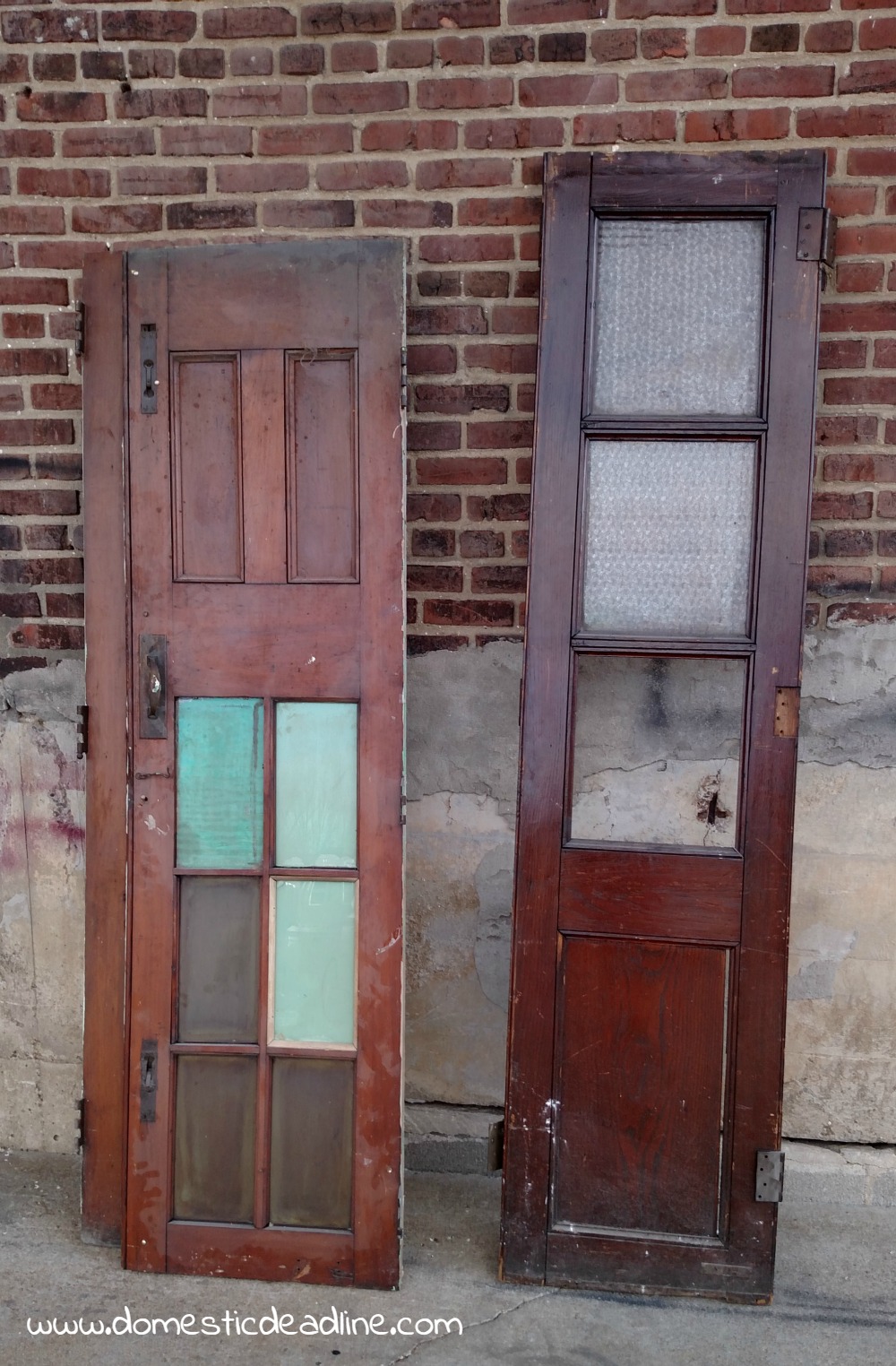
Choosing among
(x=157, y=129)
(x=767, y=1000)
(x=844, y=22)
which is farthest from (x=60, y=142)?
(x=767, y=1000)

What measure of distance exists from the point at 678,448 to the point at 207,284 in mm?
1096

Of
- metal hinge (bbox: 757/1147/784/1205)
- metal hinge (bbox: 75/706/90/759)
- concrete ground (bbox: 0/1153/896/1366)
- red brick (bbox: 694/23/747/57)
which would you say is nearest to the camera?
concrete ground (bbox: 0/1153/896/1366)

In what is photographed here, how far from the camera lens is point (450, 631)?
2.49 metres

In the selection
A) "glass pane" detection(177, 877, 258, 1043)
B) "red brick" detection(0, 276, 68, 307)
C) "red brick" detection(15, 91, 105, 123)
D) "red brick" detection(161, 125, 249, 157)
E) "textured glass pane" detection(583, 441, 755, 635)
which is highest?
"red brick" detection(15, 91, 105, 123)

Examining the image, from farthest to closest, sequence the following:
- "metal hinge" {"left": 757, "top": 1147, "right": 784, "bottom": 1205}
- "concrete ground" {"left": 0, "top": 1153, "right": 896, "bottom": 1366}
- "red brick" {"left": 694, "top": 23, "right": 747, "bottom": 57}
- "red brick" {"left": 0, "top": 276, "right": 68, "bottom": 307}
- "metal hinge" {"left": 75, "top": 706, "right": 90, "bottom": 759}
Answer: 1. "red brick" {"left": 0, "top": 276, "right": 68, "bottom": 307}
2. "metal hinge" {"left": 75, "top": 706, "right": 90, "bottom": 759}
3. "red brick" {"left": 694, "top": 23, "right": 747, "bottom": 57}
4. "metal hinge" {"left": 757, "top": 1147, "right": 784, "bottom": 1205}
5. "concrete ground" {"left": 0, "top": 1153, "right": 896, "bottom": 1366}

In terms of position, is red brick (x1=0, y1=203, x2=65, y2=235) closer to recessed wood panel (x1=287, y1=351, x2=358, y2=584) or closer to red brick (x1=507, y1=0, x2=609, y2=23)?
recessed wood panel (x1=287, y1=351, x2=358, y2=584)

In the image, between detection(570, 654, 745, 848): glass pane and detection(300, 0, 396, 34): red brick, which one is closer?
detection(300, 0, 396, 34): red brick

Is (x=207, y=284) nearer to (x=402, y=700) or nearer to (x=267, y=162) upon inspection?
(x=267, y=162)

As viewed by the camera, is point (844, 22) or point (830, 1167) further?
point (830, 1167)

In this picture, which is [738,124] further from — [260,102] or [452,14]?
[260,102]

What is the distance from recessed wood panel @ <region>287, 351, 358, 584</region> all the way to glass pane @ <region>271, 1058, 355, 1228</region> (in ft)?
3.65

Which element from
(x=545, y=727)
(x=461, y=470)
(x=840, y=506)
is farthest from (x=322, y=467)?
(x=840, y=506)

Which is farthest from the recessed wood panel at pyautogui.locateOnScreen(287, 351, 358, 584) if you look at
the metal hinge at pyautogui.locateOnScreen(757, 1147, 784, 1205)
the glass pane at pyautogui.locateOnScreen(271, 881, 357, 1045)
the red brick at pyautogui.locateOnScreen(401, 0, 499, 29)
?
the metal hinge at pyautogui.locateOnScreen(757, 1147, 784, 1205)

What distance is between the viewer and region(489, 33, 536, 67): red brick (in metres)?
2.30
